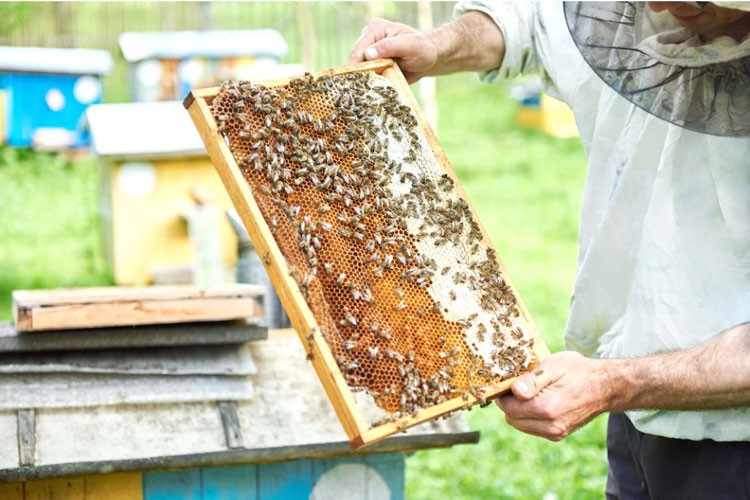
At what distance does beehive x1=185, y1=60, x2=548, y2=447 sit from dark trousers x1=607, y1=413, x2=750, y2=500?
0.59 m

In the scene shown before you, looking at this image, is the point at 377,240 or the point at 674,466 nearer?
the point at 377,240

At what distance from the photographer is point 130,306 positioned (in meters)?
3.32

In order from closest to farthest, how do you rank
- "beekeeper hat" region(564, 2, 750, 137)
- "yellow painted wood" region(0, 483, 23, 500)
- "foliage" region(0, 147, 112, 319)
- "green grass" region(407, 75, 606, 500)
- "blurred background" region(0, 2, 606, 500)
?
"beekeeper hat" region(564, 2, 750, 137) → "yellow painted wood" region(0, 483, 23, 500) → "green grass" region(407, 75, 606, 500) → "blurred background" region(0, 2, 606, 500) → "foliage" region(0, 147, 112, 319)

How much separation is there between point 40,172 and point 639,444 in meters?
9.54

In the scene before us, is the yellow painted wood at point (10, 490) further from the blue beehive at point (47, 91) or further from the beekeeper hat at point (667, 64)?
the blue beehive at point (47, 91)

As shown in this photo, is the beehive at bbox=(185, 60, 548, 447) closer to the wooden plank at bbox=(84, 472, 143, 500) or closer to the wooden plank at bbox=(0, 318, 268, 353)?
the wooden plank at bbox=(0, 318, 268, 353)

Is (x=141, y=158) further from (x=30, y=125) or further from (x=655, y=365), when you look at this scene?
(x=655, y=365)

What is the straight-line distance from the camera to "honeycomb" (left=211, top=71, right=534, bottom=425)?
2.56 m

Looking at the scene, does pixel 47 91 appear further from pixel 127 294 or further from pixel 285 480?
pixel 285 480

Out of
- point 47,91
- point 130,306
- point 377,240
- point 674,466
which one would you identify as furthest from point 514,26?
point 47,91

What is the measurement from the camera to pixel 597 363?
8.77 feet

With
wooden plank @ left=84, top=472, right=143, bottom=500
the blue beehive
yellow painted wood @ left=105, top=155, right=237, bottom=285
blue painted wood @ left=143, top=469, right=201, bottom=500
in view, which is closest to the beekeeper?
blue painted wood @ left=143, top=469, right=201, bottom=500

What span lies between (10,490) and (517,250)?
733 cm

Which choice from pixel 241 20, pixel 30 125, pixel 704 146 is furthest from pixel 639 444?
pixel 241 20
